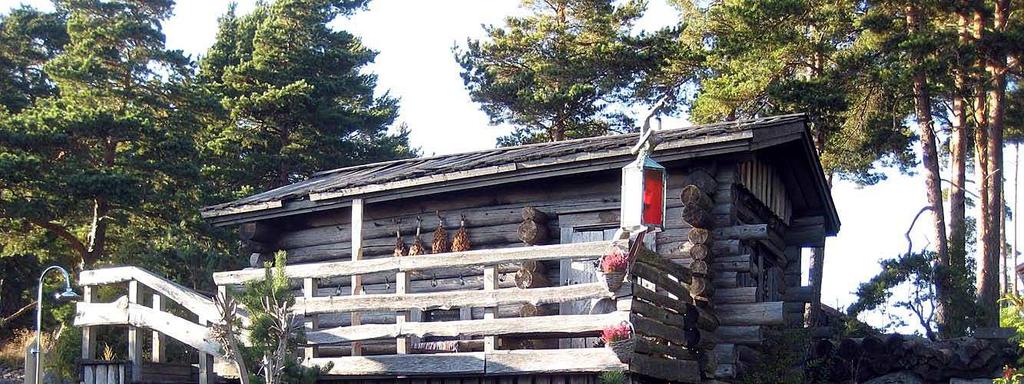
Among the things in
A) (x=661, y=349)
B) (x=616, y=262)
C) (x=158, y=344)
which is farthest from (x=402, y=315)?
(x=158, y=344)

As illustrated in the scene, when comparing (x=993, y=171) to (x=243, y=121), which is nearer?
(x=993, y=171)

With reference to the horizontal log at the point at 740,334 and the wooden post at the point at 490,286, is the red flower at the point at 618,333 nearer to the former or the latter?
the wooden post at the point at 490,286

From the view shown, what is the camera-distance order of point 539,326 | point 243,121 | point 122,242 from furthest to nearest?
1. point 243,121
2. point 122,242
3. point 539,326

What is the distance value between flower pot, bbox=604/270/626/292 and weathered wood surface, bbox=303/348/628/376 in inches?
27.7

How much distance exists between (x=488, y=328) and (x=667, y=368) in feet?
6.66

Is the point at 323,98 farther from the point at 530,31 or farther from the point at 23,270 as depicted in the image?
the point at 23,270

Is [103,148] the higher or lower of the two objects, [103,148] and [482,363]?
the higher

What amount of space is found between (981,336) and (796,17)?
8.53 m

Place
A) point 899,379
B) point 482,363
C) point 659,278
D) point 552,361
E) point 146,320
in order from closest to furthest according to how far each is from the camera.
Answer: point 552,361, point 482,363, point 659,278, point 146,320, point 899,379

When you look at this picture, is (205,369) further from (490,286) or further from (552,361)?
(552,361)

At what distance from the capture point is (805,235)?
20.5 meters

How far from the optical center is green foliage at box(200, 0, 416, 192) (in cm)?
3312

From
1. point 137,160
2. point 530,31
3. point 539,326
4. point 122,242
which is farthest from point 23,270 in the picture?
point 539,326

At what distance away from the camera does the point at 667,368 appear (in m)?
13.2
